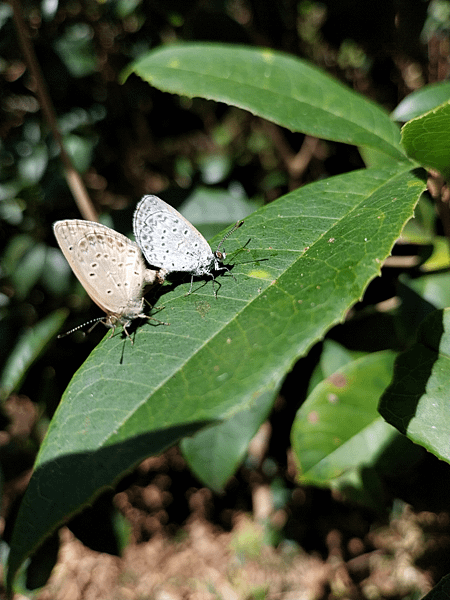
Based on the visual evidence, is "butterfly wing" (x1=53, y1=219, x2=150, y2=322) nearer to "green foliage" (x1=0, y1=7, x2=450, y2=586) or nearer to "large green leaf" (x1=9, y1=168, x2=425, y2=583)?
"green foliage" (x1=0, y1=7, x2=450, y2=586)

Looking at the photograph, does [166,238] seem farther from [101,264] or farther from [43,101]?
[43,101]

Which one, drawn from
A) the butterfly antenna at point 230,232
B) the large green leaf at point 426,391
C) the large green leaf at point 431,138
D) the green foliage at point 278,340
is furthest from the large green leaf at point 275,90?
the large green leaf at point 426,391

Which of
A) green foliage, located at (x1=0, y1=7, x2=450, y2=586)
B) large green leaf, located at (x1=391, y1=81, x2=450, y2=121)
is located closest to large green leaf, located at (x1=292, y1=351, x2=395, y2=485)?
green foliage, located at (x1=0, y1=7, x2=450, y2=586)

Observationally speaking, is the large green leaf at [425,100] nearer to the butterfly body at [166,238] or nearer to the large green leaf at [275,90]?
the large green leaf at [275,90]

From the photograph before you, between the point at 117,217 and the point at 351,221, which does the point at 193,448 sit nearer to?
the point at 117,217

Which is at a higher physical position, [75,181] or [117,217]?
[75,181]

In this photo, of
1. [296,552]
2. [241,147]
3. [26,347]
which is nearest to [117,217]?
[26,347]

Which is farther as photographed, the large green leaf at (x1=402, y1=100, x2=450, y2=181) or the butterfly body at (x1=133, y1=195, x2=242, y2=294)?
the butterfly body at (x1=133, y1=195, x2=242, y2=294)
